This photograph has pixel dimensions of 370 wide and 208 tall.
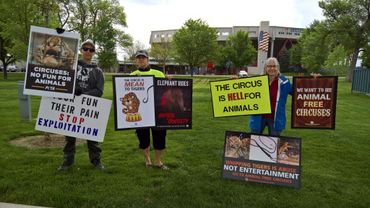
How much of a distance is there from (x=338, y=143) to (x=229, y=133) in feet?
13.9

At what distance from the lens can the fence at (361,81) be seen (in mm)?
23272

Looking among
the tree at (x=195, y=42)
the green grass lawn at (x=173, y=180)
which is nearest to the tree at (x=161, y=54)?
the tree at (x=195, y=42)

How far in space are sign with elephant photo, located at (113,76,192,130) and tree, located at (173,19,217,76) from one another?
49963 mm

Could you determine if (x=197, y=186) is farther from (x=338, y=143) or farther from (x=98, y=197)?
(x=338, y=143)

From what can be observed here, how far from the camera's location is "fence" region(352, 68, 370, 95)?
23.3 metres

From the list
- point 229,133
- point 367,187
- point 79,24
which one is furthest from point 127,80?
point 79,24

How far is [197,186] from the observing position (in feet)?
16.3

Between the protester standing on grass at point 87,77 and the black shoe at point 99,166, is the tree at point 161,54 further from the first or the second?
the protester standing on grass at point 87,77

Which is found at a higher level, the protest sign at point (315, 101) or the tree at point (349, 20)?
the tree at point (349, 20)

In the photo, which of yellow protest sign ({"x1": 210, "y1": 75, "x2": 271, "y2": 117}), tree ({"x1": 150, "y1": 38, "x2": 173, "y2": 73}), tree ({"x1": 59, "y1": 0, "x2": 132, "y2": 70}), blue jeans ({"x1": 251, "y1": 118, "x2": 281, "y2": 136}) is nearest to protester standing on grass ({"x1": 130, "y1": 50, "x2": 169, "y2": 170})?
yellow protest sign ({"x1": 210, "y1": 75, "x2": 271, "y2": 117})

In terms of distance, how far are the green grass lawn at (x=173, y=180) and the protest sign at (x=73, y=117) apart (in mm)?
676

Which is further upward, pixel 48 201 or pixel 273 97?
pixel 273 97

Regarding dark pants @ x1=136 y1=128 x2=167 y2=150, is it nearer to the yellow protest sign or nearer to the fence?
the yellow protest sign

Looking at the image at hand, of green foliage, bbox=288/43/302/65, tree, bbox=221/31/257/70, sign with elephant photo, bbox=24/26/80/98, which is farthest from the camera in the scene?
green foliage, bbox=288/43/302/65
